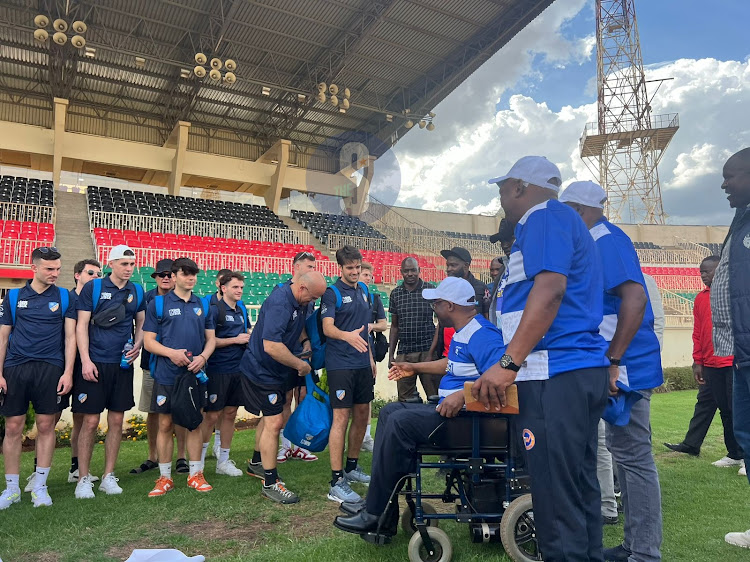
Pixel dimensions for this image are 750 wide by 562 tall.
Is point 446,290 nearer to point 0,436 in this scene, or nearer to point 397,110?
point 0,436

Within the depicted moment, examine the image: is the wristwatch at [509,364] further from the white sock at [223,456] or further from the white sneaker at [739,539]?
the white sock at [223,456]

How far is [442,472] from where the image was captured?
3316mm

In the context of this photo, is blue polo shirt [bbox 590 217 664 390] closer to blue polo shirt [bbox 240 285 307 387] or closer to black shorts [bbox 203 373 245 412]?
blue polo shirt [bbox 240 285 307 387]

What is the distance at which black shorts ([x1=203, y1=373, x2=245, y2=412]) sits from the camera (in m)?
4.82

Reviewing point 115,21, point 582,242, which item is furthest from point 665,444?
point 115,21

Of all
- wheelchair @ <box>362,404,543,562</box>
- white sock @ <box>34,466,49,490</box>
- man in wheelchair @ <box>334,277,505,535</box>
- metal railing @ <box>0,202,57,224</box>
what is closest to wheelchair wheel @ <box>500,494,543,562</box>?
wheelchair @ <box>362,404,543,562</box>

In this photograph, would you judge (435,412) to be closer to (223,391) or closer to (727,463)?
(223,391)

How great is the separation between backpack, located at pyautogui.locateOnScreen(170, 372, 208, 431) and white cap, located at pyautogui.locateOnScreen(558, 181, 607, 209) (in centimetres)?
319

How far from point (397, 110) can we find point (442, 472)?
71.5ft

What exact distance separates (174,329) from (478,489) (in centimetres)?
279

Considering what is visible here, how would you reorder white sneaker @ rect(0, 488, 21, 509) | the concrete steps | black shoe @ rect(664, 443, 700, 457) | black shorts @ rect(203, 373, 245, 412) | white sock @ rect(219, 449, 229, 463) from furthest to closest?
the concrete steps
black shoe @ rect(664, 443, 700, 457)
black shorts @ rect(203, 373, 245, 412)
white sock @ rect(219, 449, 229, 463)
white sneaker @ rect(0, 488, 21, 509)

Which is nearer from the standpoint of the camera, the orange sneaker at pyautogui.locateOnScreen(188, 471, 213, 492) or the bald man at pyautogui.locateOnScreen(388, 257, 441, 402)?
the orange sneaker at pyautogui.locateOnScreen(188, 471, 213, 492)

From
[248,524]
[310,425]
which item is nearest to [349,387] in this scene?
[310,425]

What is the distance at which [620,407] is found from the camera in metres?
2.27
